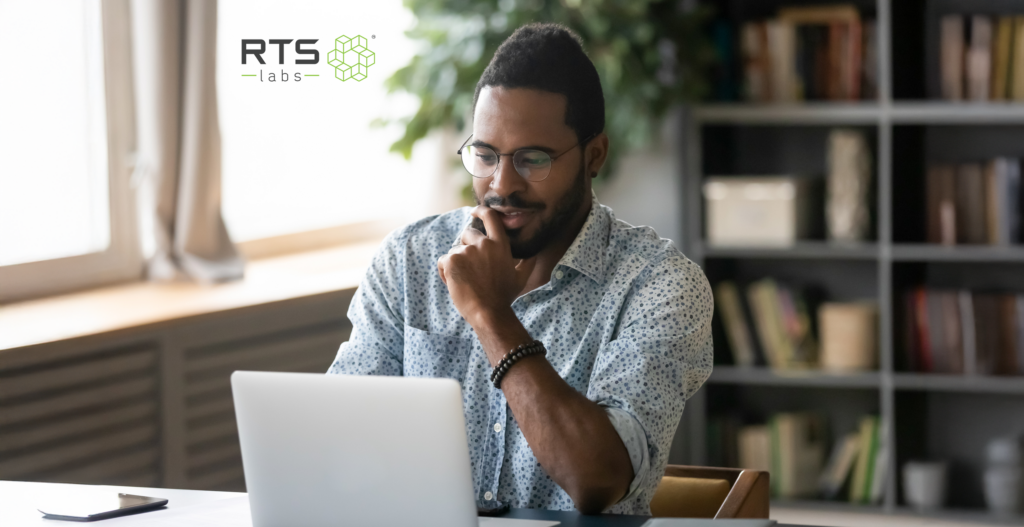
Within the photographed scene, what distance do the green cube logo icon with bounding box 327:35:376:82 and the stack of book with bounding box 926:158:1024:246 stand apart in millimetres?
1732

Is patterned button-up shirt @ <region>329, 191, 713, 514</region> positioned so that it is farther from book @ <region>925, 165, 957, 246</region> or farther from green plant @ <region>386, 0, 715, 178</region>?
book @ <region>925, 165, 957, 246</region>

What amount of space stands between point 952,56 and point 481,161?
2236 mm

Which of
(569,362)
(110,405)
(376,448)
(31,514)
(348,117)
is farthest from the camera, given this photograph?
(348,117)

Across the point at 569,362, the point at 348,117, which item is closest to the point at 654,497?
the point at 569,362

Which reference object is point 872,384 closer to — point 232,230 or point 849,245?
point 849,245

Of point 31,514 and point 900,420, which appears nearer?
point 31,514

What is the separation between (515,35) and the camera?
1.80 m

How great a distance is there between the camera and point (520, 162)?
1708 millimetres

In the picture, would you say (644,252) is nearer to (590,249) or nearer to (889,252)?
(590,249)

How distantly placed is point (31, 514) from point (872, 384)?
8.83 feet

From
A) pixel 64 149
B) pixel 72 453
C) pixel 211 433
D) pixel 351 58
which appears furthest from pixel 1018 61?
pixel 72 453

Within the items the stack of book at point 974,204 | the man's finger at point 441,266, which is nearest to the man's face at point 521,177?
the man's finger at point 441,266

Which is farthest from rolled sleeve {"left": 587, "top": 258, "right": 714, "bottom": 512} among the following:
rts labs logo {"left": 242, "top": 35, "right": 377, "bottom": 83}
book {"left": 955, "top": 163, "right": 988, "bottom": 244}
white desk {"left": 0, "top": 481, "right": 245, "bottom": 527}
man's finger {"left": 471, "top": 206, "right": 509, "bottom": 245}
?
book {"left": 955, "top": 163, "right": 988, "bottom": 244}

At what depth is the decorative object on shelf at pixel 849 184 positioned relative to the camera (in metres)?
3.51
